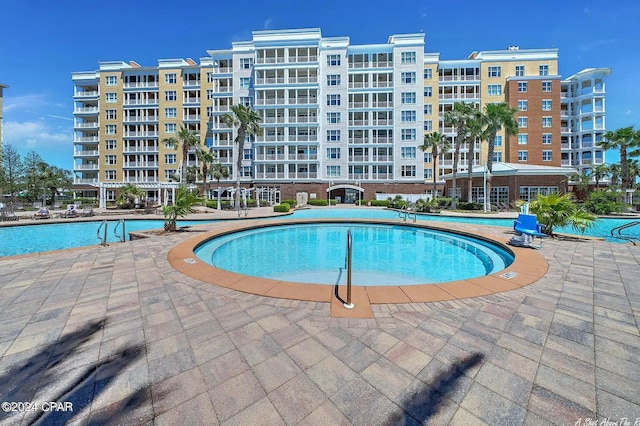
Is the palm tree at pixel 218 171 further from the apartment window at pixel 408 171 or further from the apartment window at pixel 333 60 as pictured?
the apartment window at pixel 408 171

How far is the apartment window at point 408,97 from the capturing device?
38.6m

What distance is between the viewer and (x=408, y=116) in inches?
1529

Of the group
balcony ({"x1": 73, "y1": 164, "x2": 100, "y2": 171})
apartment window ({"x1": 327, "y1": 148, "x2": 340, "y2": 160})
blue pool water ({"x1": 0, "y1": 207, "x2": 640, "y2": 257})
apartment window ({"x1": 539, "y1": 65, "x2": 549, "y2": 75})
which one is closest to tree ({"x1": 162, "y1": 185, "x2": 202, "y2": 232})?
blue pool water ({"x1": 0, "y1": 207, "x2": 640, "y2": 257})

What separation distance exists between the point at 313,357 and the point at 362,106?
4191 cm

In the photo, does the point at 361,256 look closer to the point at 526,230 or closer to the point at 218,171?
the point at 526,230

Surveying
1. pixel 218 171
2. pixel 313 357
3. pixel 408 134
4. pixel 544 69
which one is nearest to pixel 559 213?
pixel 313 357

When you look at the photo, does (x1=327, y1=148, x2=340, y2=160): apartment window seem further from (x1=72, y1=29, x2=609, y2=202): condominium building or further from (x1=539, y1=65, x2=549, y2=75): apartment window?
(x1=539, y1=65, x2=549, y2=75): apartment window

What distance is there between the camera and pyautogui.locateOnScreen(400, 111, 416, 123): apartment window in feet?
127

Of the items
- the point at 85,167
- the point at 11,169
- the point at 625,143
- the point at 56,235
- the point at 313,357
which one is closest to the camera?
the point at 313,357

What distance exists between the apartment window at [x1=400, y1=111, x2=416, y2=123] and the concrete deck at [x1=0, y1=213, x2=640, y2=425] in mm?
38258

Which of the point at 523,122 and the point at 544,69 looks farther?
the point at 544,69

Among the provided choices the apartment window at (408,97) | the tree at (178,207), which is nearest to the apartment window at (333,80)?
the apartment window at (408,97)

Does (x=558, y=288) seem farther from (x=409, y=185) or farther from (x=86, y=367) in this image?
(x=409, y=185)

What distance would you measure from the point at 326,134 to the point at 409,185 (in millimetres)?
14722
